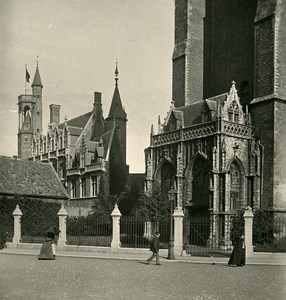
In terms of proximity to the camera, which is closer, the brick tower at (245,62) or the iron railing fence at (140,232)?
the iron railing fence at (140,232)

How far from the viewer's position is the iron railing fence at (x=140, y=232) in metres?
26.9

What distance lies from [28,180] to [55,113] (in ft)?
75.7

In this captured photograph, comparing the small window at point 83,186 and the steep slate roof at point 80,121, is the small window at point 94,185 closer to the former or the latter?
the small window at point 83,186

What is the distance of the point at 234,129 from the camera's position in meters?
32.0

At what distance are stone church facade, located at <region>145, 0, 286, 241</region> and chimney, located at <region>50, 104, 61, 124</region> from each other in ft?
92.1

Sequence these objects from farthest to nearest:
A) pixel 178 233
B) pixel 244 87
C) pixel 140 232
Answer: pixel 244 87, pixel 140 232, pixel 178 233

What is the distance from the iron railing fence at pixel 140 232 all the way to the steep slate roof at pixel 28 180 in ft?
34.0

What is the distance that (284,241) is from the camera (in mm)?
27516

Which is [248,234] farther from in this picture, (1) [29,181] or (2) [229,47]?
(1) [29,181]

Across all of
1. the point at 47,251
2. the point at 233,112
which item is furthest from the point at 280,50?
the point at 47,251

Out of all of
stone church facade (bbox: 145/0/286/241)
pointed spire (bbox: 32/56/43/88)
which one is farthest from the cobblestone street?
pointed spire (bbox: 32/56/43/88)

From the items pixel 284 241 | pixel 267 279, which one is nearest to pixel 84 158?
pixel 284 241

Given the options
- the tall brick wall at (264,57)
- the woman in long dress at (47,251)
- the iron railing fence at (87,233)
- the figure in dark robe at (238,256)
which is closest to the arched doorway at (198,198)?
the iron railing fence at (87,233)

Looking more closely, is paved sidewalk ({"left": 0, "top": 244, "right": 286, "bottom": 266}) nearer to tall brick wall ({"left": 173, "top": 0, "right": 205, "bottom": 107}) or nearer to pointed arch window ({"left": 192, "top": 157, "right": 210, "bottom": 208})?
pointed arch window ({"left": 192, "top": 157, "right": 210, "bottom": 208})
